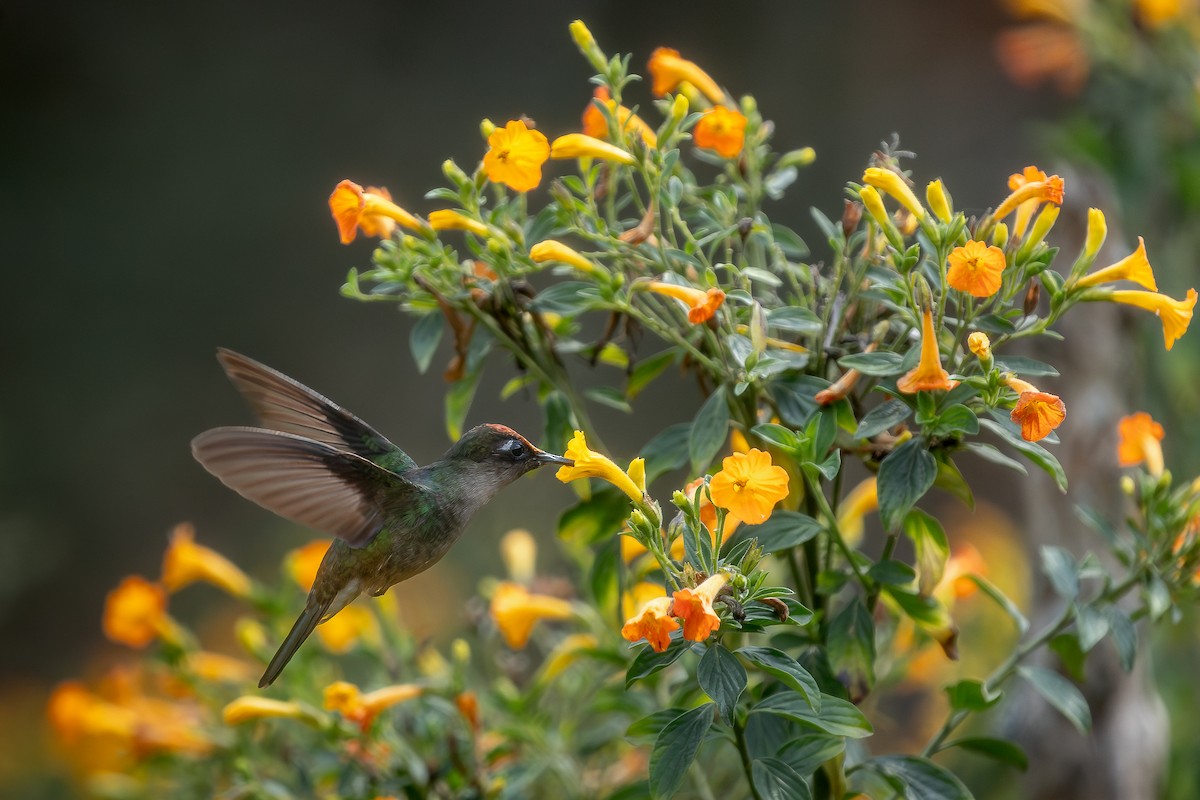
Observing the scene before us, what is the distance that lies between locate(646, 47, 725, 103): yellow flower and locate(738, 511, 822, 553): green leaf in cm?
63

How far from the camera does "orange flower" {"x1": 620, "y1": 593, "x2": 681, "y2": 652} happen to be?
1.05 m

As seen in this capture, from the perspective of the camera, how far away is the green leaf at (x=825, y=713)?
1.21m

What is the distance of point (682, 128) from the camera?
1402 millimetres

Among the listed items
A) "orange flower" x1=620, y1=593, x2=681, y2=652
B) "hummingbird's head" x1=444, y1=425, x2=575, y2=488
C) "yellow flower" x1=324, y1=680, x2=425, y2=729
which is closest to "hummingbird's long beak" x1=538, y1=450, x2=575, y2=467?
"hummingbird's head" x1=444, y1=425, x2=575, y2=488

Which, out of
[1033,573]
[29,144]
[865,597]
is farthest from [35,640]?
[865,597]

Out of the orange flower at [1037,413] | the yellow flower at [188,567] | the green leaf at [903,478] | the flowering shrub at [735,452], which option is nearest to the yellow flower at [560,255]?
the flowering shrub at [735,452]

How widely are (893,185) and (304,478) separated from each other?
78cm

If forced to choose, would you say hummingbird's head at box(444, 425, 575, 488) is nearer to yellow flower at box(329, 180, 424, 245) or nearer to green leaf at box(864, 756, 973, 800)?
yellow flower at box(329, 180, 424, 245)

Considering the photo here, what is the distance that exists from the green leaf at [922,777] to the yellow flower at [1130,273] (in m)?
0.61

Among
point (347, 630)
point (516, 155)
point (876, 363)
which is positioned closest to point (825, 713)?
point (876, 363)

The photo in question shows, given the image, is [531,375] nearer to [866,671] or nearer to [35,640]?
[866,671]

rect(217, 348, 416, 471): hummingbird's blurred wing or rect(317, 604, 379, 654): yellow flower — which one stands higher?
rect(217, 348, 416, 471): hummingbird's blurred wing

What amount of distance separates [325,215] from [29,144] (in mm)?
1520

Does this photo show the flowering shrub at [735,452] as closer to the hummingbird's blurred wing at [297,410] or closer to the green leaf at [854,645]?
the green leaf at [854,645]
